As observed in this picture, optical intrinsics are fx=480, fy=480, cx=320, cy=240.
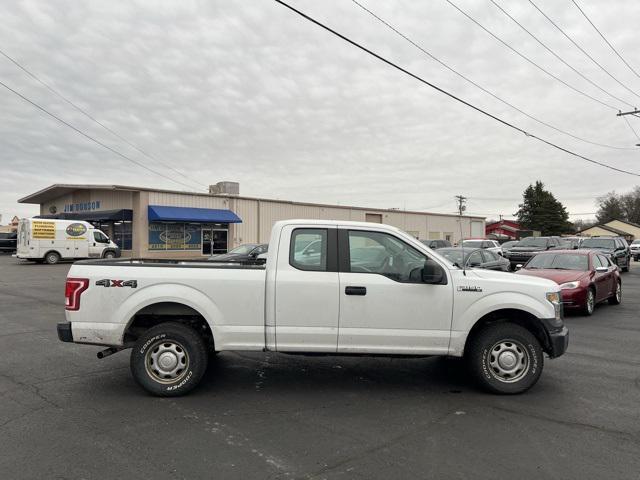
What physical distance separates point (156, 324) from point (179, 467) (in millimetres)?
2110

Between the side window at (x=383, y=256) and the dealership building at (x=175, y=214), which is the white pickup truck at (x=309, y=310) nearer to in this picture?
the side window at (x=383, y=256)

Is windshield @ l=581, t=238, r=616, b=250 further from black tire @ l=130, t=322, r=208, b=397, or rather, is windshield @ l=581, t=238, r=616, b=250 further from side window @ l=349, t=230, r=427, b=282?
black tire @ l=130, t=322, r=208, b=397

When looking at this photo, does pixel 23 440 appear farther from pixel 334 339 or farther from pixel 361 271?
pixel 361 271

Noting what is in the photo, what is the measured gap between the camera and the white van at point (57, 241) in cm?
2770

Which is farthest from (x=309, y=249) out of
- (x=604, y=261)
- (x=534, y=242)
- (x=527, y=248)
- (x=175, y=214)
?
(x=175, y=214)

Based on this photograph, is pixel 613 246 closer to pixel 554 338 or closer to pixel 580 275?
pixel 580 275

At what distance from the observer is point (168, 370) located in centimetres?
497

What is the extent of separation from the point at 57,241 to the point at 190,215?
8.82 m

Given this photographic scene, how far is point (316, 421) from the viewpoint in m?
4.35

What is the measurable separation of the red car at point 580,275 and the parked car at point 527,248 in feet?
34.5

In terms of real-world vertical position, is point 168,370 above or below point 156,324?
below

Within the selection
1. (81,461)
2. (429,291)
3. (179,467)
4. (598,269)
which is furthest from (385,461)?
(598,269)

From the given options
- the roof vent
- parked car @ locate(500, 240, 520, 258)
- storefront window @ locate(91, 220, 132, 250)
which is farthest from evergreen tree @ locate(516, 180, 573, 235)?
storefront window @ locate(91, 220, 132, 250)

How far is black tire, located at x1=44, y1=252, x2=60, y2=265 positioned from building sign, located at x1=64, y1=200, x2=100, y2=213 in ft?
32.0
